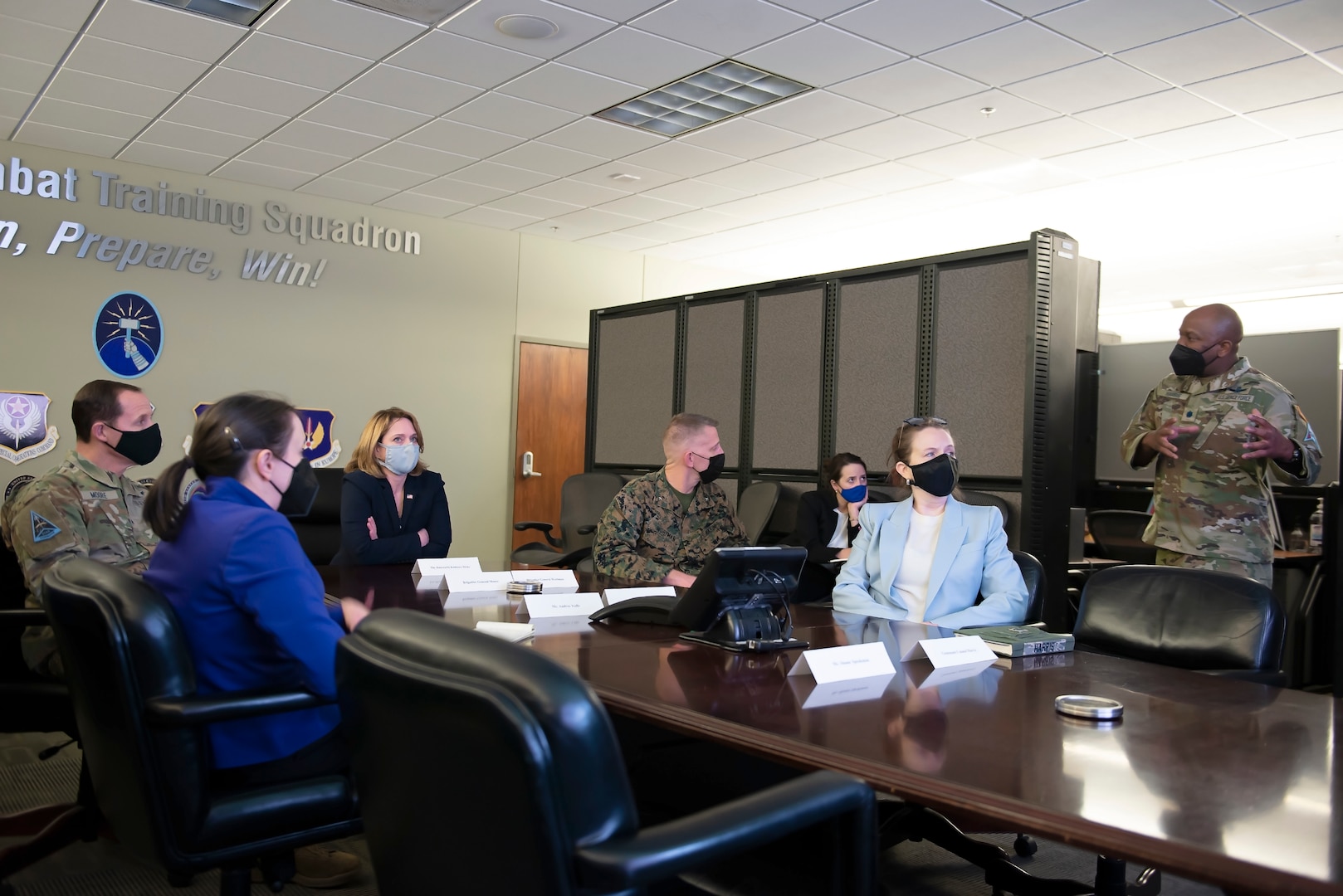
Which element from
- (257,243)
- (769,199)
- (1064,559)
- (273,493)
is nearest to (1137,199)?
(769,199)

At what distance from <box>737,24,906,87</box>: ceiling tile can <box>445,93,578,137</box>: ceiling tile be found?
1212mm

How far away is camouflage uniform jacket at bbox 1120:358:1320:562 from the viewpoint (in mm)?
3322

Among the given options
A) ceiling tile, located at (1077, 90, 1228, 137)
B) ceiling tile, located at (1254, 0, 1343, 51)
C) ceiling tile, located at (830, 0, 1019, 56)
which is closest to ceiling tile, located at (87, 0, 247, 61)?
ceiling tile, located at (830, 0, 1019, 56)

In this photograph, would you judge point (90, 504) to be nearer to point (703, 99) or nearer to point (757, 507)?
point (757, 507)

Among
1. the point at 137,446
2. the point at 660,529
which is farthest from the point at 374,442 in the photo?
the point at 660,529

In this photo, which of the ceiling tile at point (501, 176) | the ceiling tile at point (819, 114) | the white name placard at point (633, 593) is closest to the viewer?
the white name placard at point (633, 593)

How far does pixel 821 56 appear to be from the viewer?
4488mm

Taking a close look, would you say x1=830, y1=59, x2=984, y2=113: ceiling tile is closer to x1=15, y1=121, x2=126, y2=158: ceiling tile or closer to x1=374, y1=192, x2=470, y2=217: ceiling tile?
x1=374, y1=192, x2=470, y2=217: ceiling tile

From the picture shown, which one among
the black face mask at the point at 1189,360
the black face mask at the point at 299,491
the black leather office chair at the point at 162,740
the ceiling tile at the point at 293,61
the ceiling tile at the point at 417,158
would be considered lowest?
the black leather office chair at the point at 162,740

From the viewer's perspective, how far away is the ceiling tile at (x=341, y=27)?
4.12 m

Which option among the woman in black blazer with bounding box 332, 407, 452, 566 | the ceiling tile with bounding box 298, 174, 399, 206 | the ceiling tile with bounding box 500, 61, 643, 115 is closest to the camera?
the woman in black blazer with bounding box 332, 407, 452, 566

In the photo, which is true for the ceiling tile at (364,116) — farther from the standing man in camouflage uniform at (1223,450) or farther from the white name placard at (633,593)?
the standing man in camouflage uniform at (1223,450)

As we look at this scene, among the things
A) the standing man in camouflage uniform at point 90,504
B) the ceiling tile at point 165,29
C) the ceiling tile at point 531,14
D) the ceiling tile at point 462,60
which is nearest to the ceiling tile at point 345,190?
the ceiling tile at point 165,29

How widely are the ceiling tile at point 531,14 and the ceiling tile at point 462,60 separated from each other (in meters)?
0.08
